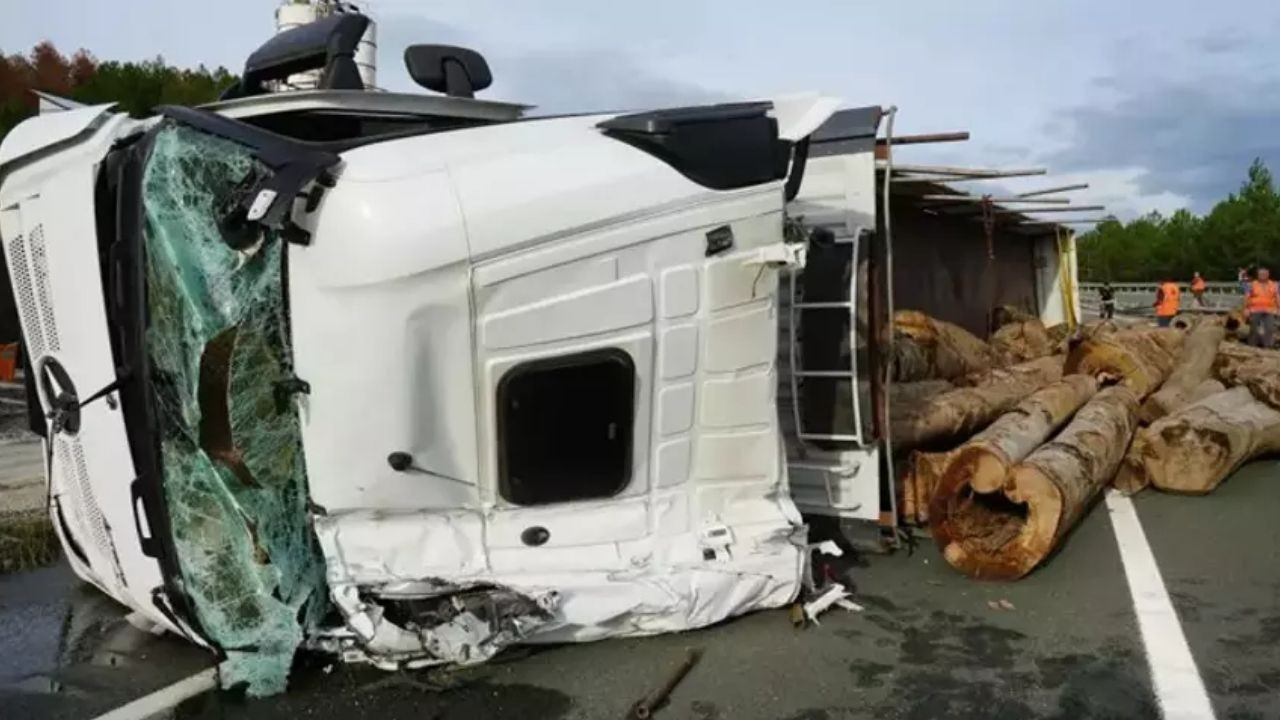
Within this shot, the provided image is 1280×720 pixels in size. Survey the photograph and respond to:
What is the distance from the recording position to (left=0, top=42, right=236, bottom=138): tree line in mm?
19047

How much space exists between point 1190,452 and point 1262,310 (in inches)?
399

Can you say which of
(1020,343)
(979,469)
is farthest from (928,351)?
(1020,343)

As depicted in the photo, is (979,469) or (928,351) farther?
(928,351)

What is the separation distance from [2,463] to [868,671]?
703 centimetres

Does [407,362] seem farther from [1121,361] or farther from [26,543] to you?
[1121,361]

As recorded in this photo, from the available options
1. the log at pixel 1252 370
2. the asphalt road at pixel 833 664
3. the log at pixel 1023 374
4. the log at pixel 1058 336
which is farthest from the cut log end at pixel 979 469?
the log at pixel 1058 336

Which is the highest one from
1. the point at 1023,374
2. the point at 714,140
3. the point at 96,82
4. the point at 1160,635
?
the point at 96,82

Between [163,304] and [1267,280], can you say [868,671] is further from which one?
[1267,280]

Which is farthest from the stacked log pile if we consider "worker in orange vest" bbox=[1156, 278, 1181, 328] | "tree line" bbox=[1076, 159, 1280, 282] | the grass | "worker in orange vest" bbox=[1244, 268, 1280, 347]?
"tree line" bbox=[1076, 159, 1280, 282]

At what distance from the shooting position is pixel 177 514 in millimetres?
3777

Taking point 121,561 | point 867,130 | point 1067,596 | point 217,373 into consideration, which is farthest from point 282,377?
point 1067,596

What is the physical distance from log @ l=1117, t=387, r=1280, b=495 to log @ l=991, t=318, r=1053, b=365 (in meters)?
2.97

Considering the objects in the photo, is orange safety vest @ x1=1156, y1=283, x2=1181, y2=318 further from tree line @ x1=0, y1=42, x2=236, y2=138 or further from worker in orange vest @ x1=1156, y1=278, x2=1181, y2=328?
tree line @ x1=0, y1=42, x2=236, y2=138

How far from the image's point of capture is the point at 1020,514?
5.55m
